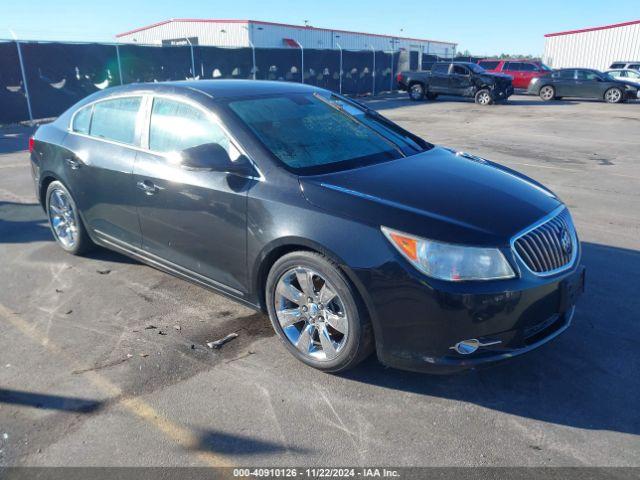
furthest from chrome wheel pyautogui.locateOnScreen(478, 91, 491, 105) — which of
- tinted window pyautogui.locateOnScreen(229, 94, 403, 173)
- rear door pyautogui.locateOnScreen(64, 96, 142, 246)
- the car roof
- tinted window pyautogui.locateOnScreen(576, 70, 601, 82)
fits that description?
rear door pyautogui.locateOnScreen(64, 96, 142, 246)

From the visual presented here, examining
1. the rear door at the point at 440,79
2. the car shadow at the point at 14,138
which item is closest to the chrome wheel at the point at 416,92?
the rear door at the point at 440,79

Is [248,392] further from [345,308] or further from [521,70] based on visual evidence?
[521,70]

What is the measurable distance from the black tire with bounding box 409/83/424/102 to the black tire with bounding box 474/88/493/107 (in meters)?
2.57

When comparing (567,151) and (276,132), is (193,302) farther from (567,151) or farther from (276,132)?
(567,151)

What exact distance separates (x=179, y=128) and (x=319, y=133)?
3.36 feet

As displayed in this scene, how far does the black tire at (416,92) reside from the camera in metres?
25.2

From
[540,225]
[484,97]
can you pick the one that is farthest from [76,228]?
[484,97]

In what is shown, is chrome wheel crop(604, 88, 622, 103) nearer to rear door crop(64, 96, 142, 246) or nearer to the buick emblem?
the buick emblem

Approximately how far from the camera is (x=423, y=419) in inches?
116

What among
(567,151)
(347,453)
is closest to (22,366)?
(347,453)

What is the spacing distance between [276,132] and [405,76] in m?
23.4

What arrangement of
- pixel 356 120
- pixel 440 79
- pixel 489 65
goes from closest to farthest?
pixel 356 120 < pixel 440 79 < pixel 489 65

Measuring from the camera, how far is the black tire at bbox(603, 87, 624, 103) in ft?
79.4

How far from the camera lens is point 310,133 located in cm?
391
